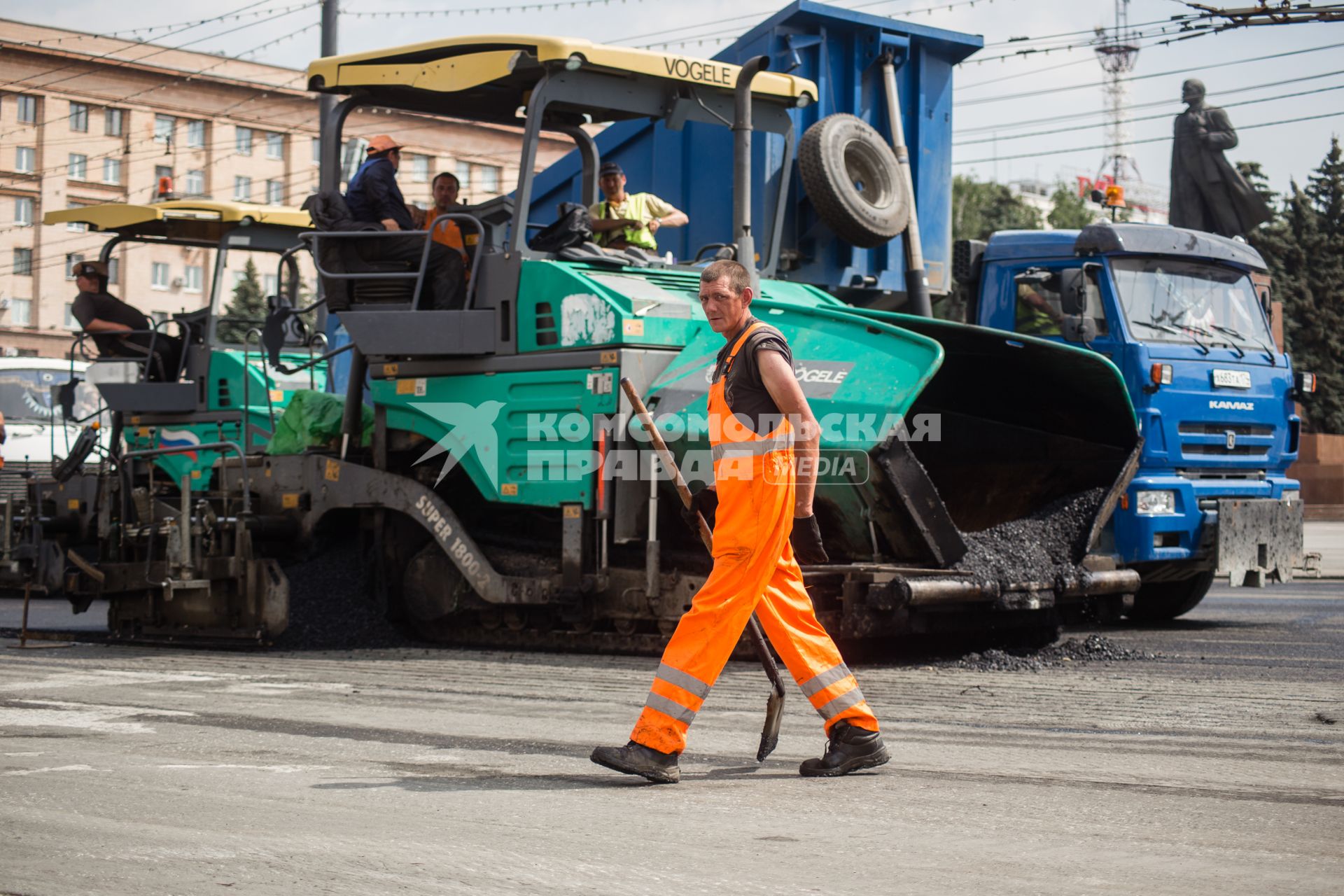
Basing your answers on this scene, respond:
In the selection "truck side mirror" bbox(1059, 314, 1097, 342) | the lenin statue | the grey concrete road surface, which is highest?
the lenin statue

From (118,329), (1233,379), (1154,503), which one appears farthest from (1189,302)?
(118,329)

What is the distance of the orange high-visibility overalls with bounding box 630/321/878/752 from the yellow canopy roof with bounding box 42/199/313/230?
883cm

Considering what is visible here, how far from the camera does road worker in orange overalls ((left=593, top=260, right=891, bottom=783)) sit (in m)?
5.27

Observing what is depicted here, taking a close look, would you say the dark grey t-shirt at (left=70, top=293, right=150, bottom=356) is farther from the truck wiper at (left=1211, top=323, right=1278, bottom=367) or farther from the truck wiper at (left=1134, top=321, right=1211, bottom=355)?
the truck wiper at (left=1211, top=323, right=1278, bottom=367)

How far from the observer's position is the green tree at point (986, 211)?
2554 inches

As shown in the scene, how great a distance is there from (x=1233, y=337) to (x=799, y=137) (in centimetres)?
333

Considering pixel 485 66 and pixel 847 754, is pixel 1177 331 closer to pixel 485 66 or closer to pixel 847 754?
pixel 485 66

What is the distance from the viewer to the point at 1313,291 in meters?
34.0

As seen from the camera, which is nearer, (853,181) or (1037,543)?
(1037,543)

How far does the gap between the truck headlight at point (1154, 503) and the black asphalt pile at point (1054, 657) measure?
3.96ft

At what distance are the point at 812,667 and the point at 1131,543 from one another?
19.8 ft

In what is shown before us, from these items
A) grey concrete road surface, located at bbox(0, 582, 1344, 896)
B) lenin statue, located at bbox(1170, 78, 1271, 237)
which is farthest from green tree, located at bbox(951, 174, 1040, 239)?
grey concrete road surface, located at bbox(0, 582, 1344, 896)

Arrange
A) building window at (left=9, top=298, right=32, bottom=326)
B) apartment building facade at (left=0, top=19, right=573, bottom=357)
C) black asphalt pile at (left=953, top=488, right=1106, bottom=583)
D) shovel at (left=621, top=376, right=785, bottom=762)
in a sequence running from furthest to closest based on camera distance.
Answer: building window at (left=9, top=298, right=32, bottom=326)
apartment building facade at (left=0, top=19, right=573, bottom=357)
black asphalt pile at (left=953, top=488, right=1106, bottom=583)
shovel at (left=621, top=376, right=785, bottom=762)

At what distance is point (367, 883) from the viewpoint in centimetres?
388
